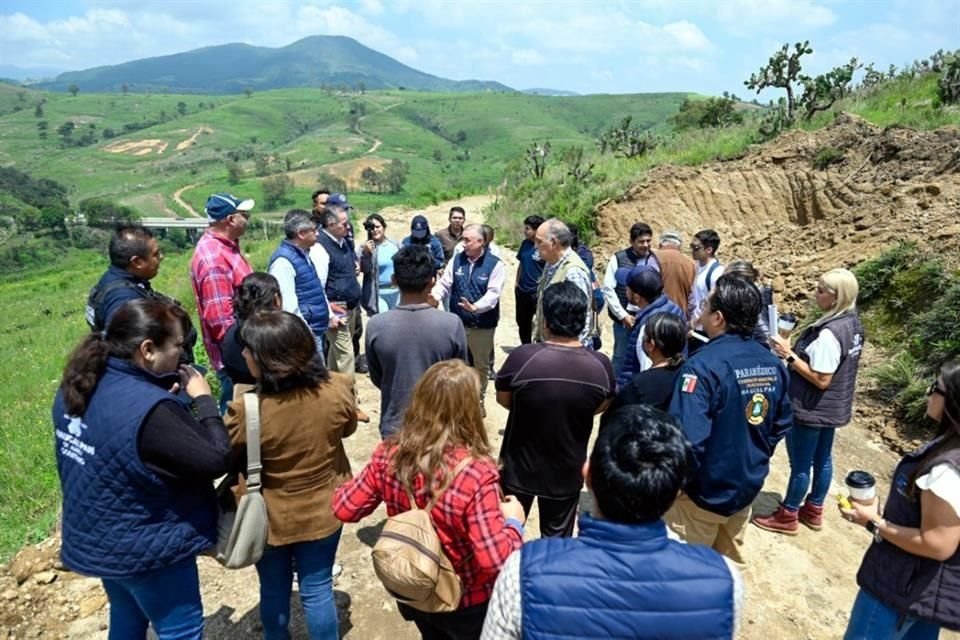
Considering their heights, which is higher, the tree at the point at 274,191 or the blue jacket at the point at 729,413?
the blue jacket at the point at 729,413

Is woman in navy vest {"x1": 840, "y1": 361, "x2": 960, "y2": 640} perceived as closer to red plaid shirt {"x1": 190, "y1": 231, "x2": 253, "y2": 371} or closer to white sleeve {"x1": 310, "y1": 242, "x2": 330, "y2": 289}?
red plaid shirt {"x1": 190, "y1": 231, "x2": 253, "y2": 371}

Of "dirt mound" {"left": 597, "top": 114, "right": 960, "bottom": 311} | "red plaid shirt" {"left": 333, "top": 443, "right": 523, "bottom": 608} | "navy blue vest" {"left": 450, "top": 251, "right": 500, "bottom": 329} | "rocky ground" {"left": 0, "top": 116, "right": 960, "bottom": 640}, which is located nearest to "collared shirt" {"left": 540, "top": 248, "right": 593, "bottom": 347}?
"navy blue vest" {"left": 450, "top": 251, "right": 500, "bottom": 329}

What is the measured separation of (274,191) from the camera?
83.4 meters

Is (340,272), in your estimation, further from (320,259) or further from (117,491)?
(117,491)

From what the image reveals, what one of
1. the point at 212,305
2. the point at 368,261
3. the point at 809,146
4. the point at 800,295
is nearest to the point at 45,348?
the point at 368,261

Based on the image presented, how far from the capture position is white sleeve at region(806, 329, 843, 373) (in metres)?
3.63

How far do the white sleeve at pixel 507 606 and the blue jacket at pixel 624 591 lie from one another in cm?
2

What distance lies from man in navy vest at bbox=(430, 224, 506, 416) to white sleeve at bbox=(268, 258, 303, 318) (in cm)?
120

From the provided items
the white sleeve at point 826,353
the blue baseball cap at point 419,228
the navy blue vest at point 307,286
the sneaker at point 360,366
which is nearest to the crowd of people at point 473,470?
the white sleeve at point 826,353

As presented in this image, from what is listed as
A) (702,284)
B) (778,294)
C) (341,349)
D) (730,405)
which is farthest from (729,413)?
(778,294)

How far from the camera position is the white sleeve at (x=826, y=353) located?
3.63m

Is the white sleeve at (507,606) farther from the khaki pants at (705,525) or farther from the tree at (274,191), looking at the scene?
the tree at (274,191)

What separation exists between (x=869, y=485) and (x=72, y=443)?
9.71 feet

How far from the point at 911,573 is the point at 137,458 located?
2.84 m
